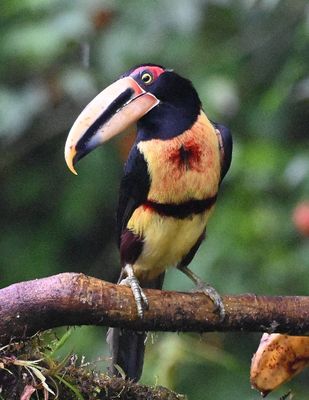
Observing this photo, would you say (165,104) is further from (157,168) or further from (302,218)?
(302,218)

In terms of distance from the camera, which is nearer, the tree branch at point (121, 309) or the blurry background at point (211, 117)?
the tree branch at point (121, 309)

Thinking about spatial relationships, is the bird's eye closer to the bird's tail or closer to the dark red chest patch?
the dark red chest patch

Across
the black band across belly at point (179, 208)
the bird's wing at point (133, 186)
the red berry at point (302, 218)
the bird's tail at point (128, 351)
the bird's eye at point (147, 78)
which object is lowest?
the red berry at point (302, 218)

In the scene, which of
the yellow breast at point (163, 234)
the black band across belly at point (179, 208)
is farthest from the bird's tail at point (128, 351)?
the black band across belly at point (179, 208)

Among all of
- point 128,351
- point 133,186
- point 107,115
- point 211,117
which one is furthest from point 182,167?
point 211,117

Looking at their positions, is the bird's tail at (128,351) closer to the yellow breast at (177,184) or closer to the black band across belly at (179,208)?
the yellow breast at (177,184)

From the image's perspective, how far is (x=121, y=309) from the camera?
9.91 feet

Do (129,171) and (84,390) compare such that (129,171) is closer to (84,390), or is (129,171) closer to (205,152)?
(205,152)

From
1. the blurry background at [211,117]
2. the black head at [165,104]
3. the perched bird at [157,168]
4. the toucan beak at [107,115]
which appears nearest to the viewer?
the toucan beak at [107,115]

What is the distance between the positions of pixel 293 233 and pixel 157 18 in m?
1.05

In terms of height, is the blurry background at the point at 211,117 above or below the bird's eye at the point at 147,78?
below

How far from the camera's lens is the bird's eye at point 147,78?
12.6ft

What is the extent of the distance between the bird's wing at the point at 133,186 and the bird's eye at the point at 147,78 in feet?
0.67

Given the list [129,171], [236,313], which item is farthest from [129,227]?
[236,313]
